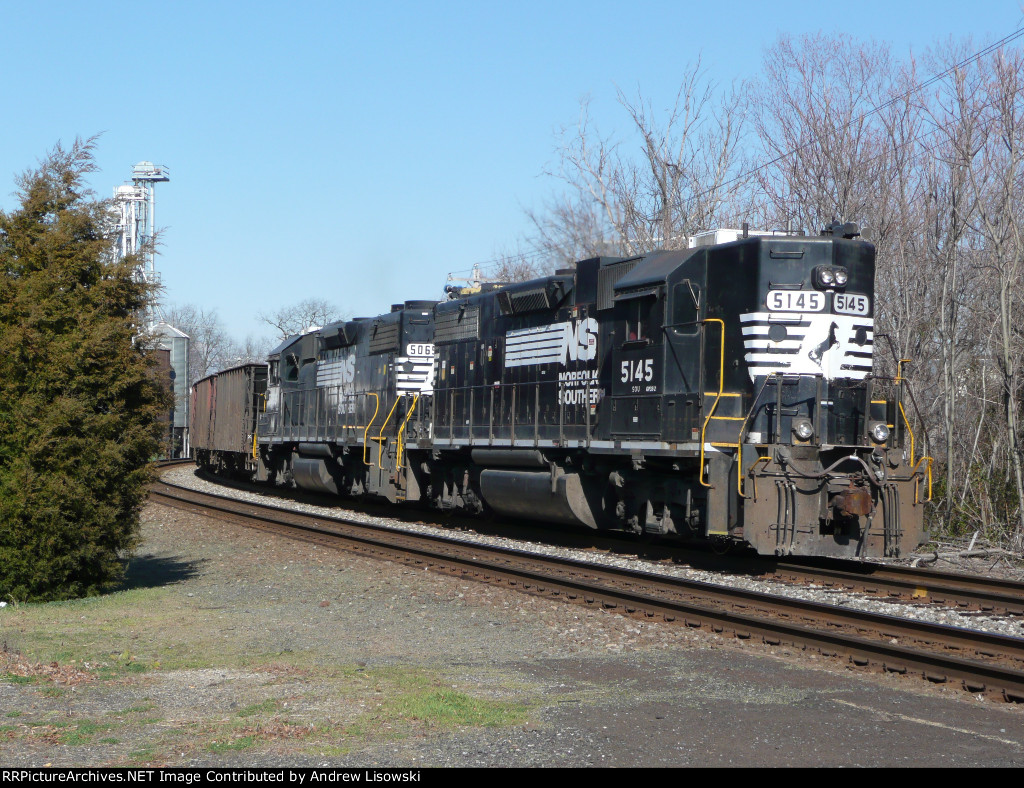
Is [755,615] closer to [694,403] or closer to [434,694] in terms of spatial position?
[694,403]

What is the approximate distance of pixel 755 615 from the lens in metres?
9.71

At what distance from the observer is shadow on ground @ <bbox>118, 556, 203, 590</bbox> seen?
12.3 meters

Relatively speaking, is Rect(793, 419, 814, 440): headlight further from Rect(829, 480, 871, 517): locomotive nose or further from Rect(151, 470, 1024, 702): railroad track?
Rect(151, 470, 1024, 702): railroad track

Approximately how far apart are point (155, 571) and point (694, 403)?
7211mm

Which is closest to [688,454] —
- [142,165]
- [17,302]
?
[17,302]

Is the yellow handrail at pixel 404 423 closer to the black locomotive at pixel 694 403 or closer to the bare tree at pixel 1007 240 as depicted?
the black locomotive at pixel 694 403

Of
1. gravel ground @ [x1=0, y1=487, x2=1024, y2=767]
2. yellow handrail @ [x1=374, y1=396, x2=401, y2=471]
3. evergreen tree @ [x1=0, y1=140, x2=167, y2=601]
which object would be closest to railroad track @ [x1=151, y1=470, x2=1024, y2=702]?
gravel ground @ [x1=0, y1=487, x2=1024, y2=767]

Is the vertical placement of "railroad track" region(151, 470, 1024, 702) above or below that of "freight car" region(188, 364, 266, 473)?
below

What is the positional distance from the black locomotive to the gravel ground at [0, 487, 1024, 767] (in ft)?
10.7

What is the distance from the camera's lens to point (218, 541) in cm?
1700

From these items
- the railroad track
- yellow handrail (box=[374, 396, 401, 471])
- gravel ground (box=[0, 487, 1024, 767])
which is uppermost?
yellow handrail (box=[374, 396, 401, 471])

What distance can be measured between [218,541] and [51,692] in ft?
34.6

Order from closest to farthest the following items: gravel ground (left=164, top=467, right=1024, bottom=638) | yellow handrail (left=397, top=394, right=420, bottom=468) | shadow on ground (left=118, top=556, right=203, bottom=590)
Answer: gravel ground (left=164, top=467, right=1024, bottom=638)
shadow on ground (left=118, top=556, right=203, bottom=590)
yellow handrail (left=397, top=394, right=420, bottom=468)

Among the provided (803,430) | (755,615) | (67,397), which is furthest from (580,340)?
(67,397)
